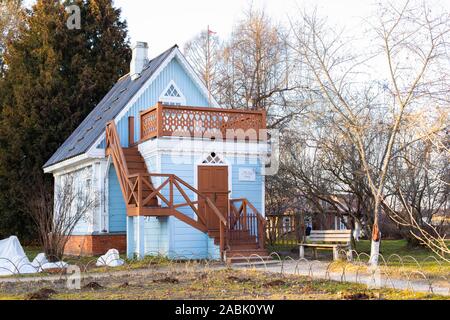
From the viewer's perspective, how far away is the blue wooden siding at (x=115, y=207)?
22.3 m

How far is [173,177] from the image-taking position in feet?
57.6

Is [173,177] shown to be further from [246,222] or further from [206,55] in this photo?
[206,55]

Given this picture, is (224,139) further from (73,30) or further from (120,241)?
(73,30)

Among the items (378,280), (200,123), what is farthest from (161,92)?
(378,280)

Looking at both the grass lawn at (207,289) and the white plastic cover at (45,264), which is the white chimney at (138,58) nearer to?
the white plastic cover at (45,264)

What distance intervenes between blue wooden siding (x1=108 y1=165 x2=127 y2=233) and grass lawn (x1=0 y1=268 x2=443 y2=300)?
9.09 m

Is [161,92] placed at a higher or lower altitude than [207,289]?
higher

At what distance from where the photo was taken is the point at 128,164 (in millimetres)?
19172

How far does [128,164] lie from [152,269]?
192 inches

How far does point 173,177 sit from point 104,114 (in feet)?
27.2

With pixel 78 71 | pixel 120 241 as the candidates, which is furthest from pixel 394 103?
pixel 78 71

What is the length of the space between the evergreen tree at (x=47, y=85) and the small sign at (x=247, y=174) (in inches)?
516

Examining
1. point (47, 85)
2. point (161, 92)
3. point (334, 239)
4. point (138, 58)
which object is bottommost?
point (334, 239)

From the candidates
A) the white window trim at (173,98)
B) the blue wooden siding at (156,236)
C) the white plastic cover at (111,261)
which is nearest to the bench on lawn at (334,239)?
the blue wooden siding at (156,236)
